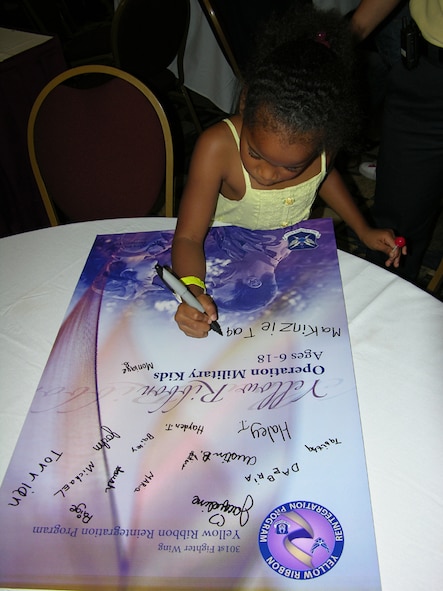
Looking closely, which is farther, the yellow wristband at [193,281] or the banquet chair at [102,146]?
the banquet chair at [102,146]

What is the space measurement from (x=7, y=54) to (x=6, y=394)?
1.69m

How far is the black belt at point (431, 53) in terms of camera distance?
3.76 ft

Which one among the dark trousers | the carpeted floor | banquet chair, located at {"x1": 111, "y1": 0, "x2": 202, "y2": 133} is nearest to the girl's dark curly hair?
the dark trousers

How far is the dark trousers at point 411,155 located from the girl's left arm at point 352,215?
0.27 metres

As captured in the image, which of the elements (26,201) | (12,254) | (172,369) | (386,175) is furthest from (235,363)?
(26,201)

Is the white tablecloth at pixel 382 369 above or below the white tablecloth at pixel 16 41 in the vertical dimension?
below

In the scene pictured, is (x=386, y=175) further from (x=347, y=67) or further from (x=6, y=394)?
(x=6, y=394)

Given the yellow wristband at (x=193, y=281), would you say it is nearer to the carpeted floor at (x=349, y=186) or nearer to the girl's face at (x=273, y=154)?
the girl's face at (x=273, y=154)

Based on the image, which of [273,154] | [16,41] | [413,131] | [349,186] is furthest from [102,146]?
[349,186]

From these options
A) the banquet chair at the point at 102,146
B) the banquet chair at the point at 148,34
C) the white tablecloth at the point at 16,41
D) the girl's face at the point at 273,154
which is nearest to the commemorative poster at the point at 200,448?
the girl's face at the point at 273,154

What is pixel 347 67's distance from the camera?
0.91 m

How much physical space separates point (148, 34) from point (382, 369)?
6.23 ft

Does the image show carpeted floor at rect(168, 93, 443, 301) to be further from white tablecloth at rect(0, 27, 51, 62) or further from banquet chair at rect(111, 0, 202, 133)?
white tablecloth at rect(0, 27, 51, 62)

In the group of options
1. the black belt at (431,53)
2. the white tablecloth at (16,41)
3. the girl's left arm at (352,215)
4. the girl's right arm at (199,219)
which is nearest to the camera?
the girl's right arm at (199,219)
